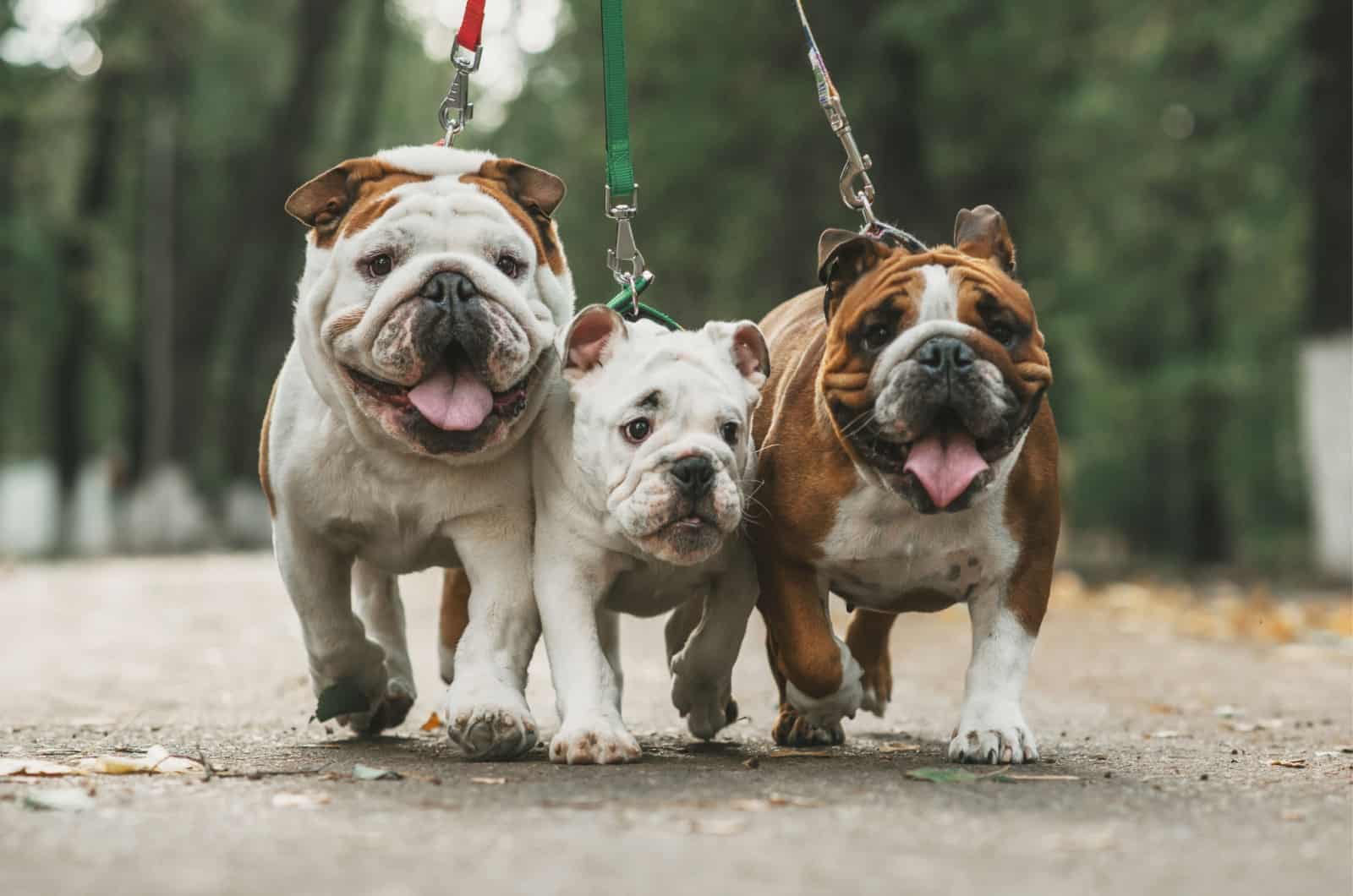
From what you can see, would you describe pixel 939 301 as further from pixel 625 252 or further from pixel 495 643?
pixel 495 643

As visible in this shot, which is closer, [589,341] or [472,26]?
[589,341]

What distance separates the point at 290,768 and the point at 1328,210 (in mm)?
13232

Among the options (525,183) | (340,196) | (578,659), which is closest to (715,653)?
(578,659)

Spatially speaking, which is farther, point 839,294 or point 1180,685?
point 1180,685

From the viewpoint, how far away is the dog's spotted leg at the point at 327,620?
5.55 metres

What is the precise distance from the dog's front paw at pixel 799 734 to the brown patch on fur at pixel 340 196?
2.20m

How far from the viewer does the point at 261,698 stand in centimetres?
769

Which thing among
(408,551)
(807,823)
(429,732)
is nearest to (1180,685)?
(429,732)

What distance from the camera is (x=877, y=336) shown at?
498cm

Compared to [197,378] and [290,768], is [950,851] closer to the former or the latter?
[290,768]

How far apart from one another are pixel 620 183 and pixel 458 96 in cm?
65

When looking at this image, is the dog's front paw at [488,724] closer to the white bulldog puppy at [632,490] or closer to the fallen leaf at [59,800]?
the white bulldog puppy at [632,490]

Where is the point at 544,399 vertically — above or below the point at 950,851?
above

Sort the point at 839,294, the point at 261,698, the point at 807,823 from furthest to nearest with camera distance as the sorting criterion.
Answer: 1. the point at 261,698
2. the point at 839,294
3. the point at 807,823
